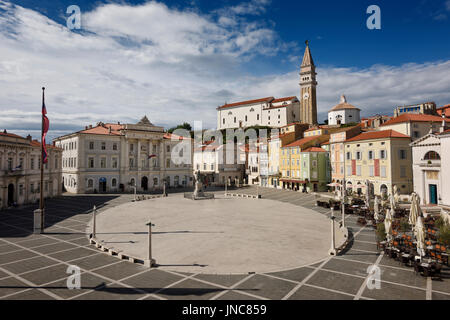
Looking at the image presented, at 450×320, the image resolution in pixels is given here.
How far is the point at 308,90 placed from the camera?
114m

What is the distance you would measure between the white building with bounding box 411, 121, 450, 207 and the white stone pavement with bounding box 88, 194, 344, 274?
591 inches

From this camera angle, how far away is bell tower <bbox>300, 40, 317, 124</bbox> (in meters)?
112

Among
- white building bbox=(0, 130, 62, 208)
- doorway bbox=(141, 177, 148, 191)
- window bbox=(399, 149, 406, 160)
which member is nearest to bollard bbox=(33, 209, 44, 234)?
white building bbox=(0, 130, 62, 208)

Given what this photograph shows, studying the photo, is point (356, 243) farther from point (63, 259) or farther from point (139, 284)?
point (63, 259)

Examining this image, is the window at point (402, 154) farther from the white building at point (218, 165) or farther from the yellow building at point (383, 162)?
the white building at point (218, 165)

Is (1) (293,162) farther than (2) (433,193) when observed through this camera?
Yes

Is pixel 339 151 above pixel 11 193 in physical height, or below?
above

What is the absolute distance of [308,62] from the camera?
115562 mm

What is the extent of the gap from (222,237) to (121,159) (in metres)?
42.5

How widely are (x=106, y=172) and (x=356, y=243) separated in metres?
49.8

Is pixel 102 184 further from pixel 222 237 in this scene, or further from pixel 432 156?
pixel 432 156

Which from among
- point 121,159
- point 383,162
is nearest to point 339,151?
point 383,162

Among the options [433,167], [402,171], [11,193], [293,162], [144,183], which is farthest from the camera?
[144,183]

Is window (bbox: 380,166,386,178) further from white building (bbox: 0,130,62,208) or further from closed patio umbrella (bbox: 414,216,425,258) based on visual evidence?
white building (bbox: 0,130,62,208)
